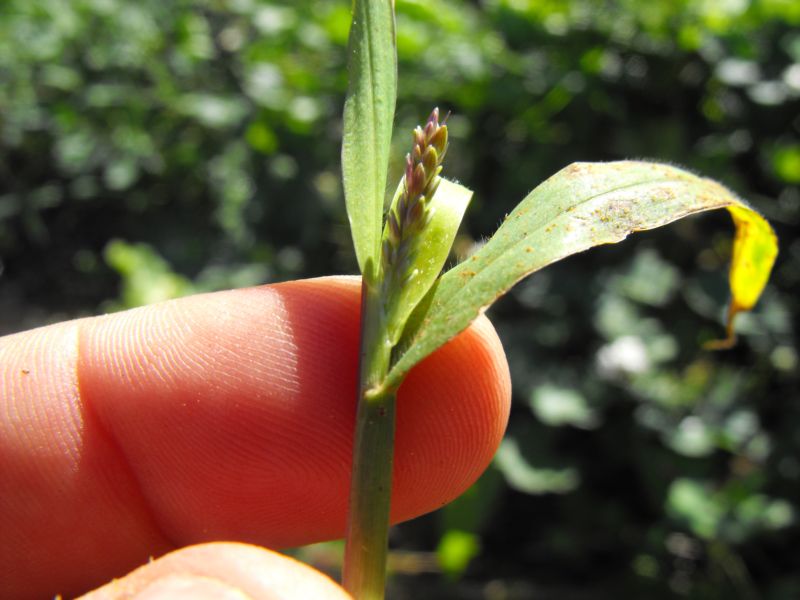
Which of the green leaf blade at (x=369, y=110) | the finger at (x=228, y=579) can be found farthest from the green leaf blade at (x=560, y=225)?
the finger at (x=228, y=579)

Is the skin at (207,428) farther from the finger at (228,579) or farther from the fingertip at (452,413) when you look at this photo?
the finger at (228,579)

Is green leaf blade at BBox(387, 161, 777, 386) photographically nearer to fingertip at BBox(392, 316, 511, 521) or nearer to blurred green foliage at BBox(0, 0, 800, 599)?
fingertip at BBox(392, 316, 511, 521)

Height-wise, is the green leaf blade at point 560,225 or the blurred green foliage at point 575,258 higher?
the green leaf blade at point 560,225

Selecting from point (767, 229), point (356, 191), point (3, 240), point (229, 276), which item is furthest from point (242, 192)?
point (767, 229)

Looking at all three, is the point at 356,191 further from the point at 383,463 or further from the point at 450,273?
the point at 383,463

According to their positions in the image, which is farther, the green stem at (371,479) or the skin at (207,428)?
the skin at (207,428)

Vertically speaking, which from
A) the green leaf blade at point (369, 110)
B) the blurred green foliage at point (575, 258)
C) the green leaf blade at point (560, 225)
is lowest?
the blurred green foliage at point (575, 258)

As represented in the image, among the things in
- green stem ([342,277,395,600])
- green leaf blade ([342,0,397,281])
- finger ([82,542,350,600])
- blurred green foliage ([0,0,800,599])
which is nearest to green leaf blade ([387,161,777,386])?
green stem ([342,277,395,600])
